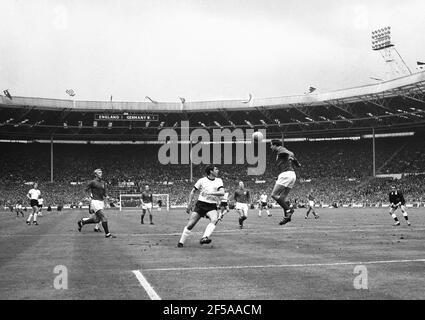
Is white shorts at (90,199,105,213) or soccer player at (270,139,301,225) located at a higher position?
soccer player at (270,139,301,225)

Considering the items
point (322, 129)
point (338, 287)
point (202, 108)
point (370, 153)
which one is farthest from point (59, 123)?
point (338, 287)

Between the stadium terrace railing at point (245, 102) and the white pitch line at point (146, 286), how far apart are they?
5027 cm

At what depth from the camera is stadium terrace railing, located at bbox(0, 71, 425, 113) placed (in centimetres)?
5983

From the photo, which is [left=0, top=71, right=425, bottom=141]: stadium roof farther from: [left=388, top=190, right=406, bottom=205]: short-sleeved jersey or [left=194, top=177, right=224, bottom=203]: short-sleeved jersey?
[left=194, top=177, right=224, bottom=203]: short-sleeved jersey

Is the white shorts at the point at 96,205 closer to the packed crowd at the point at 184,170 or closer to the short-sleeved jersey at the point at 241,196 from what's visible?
the short-sleeved jersey at the point at 241,196

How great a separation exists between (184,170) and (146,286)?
7531cm

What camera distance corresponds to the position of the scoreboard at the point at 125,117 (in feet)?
247

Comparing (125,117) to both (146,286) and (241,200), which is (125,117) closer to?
(241,200)

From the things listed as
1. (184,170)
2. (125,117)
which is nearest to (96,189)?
(125,117)

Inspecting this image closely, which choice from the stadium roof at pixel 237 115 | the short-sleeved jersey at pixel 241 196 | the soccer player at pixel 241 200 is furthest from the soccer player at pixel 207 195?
the stadium roof at pixel 237 115

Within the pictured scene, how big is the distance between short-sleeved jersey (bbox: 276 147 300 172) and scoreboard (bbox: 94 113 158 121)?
63.0 meters

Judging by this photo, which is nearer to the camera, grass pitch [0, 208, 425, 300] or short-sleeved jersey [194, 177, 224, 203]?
grass pitch [0, 208, 425, 300]

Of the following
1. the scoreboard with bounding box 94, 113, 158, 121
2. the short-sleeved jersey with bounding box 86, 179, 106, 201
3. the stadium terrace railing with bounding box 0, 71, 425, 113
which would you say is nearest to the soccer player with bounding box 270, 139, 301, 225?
the short-sleeved jersey with bounding box 86, 179, 106, 201

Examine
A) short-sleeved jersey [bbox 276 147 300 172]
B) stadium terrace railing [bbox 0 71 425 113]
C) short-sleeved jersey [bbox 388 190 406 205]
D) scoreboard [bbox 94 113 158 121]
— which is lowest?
short-sleeved jersey [bbox 388 190 406 205]
